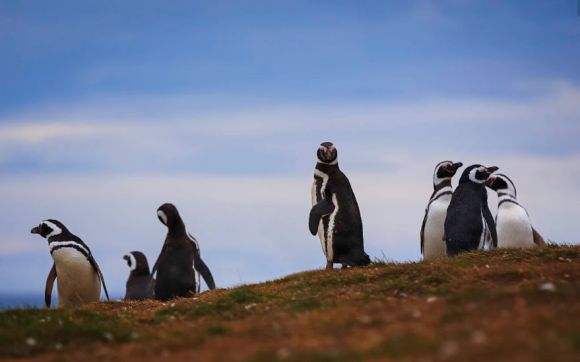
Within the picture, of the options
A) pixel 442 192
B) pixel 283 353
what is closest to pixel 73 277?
pixel 442 192

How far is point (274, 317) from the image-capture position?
459 inches

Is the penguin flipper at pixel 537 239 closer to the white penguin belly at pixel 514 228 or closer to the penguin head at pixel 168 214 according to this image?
the white penguin belly at pixel 514 228

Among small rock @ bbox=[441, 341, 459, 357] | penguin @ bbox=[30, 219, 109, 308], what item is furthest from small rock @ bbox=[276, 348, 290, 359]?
penguin @ bbox=[30, 219, 109, 308]

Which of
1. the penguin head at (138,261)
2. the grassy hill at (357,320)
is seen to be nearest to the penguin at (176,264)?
the grassy hill at (357,320)

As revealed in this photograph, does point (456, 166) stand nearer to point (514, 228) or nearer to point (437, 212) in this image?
point (437, 212)

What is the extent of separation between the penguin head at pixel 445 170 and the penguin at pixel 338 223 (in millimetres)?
2708

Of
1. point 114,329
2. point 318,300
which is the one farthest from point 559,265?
point 114,329

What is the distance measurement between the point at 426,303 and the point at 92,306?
7.82 metres

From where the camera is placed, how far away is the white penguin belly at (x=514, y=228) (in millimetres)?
19234

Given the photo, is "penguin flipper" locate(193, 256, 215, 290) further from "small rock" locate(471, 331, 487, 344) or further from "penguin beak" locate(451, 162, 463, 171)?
"small rock" locate(471, 331, 487, 344)

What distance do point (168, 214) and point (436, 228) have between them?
618cm

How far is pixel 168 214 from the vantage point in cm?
1833

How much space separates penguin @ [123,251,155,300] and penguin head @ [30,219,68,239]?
247 cm

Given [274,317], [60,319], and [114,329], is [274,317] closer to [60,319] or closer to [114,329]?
[114,329]
